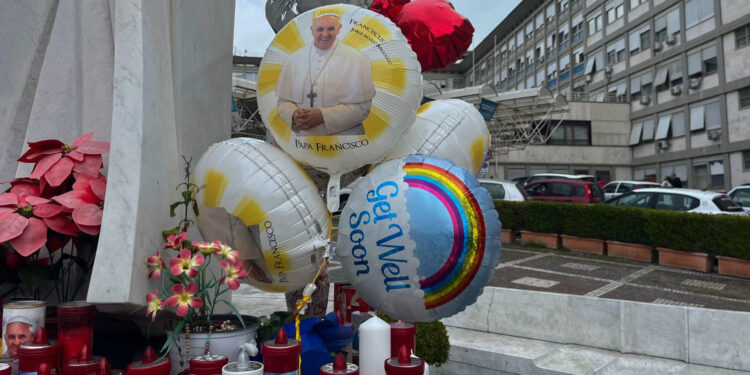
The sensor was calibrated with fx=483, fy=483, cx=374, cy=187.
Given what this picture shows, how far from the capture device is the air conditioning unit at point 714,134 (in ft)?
82.3

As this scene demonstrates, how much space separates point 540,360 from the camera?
4551 mm

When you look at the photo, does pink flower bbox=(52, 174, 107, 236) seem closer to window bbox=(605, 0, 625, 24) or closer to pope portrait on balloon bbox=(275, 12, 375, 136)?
pope portrait on balloon bbox=(275, 12, 375, 136)

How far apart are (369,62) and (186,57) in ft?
4.44

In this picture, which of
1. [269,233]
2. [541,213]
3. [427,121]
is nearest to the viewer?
[269,233]

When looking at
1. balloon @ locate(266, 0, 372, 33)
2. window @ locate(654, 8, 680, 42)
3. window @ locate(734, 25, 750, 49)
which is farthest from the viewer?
window @ locate(654, 8, 680, 42)

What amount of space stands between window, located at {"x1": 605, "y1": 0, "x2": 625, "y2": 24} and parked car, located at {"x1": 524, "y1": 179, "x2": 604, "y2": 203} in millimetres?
20096

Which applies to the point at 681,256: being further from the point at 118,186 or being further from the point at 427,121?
the point at 118,186

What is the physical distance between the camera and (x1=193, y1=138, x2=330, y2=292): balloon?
231 centimetres

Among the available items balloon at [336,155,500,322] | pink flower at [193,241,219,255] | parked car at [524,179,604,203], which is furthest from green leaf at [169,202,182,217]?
parked car at [524,179,604,203]

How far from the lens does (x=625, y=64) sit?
31906mm

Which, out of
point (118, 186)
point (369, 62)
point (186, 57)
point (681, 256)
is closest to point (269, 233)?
point (118, 186)

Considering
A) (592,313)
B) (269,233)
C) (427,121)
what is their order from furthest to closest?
(592,313) → (427,121) → (269,233)

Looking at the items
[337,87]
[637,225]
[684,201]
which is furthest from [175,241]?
[684,201]

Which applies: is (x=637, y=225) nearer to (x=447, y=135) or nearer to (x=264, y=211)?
(x=447, y=135)
